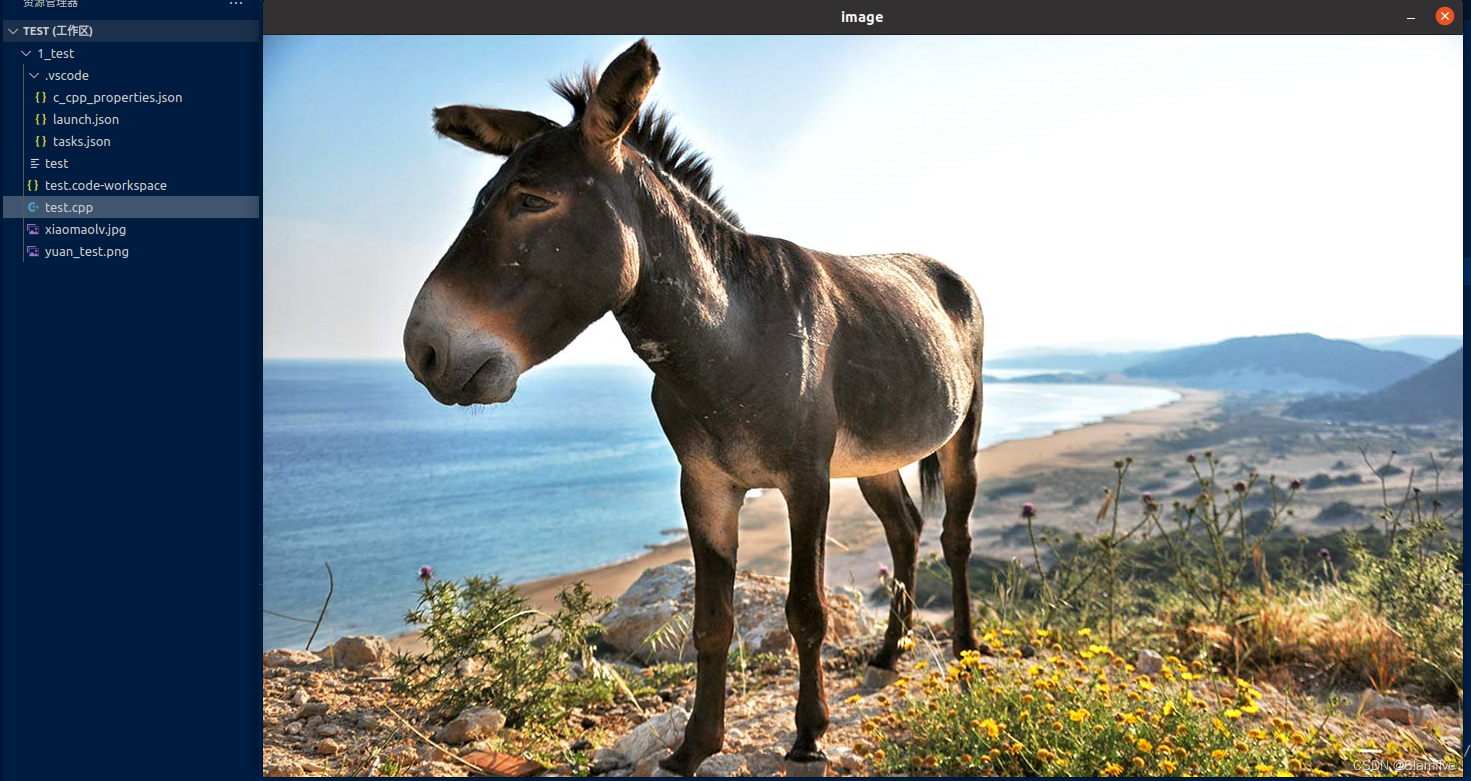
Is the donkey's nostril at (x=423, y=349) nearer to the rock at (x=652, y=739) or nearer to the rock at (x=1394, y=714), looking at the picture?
the rock at (x=652, y=739)

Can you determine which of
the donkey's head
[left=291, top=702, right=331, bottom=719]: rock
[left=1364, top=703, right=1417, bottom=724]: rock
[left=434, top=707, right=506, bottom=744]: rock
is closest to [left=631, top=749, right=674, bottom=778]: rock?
[left=434, top=707, right=506, bottom=744]: rock

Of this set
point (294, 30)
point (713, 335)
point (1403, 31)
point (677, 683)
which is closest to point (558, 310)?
point (713, 335)

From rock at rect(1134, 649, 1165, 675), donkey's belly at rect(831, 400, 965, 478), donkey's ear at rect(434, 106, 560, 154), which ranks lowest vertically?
rock at rect(1134, 649, 1165, 675)

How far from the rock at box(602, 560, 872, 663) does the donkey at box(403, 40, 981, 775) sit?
208 cm

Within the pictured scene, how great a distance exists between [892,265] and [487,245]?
2729 mm

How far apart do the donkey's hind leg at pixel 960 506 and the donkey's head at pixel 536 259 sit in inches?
110

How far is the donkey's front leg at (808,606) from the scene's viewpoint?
3.59 m

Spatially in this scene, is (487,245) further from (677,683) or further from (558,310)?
(677,683)

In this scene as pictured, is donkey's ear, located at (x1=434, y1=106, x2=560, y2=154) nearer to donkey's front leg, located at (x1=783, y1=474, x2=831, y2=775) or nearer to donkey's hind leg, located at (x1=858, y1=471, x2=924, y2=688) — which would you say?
donkey's front leg, located at (x1=783, y1=474, x2=831, y2=775)

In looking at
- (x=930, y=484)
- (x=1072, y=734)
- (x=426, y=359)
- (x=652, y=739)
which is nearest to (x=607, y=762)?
(x=652, y=739)

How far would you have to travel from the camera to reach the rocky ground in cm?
398

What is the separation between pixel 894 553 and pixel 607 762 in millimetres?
2030

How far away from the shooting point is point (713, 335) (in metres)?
3.43

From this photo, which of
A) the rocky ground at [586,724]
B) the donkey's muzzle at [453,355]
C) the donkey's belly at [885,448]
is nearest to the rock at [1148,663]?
the rocky ground at [586,724]
